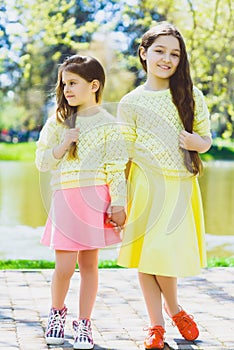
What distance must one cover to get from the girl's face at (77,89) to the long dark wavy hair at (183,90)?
1.06ft

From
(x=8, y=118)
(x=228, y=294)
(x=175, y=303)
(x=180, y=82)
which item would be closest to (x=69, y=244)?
(x=175, y=303)

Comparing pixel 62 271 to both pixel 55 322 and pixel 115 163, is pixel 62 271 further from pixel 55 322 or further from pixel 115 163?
pixel 115 163

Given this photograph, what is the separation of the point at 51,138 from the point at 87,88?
27 centimetres

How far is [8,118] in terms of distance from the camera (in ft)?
124

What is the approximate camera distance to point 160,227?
121 inches

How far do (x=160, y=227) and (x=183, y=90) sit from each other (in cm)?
60

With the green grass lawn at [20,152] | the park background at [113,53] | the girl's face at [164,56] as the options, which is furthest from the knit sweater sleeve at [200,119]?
the green grass lawn at [20,152]

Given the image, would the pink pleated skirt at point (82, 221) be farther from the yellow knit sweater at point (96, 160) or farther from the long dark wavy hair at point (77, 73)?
the long dark wavy hair at point (77, 73)

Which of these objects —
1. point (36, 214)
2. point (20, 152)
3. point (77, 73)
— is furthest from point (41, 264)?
point (20, 152)

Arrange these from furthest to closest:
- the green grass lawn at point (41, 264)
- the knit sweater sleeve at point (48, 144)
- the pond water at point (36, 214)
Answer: the pond water at point (36, 214) < the green grass lawn at point (41, 264) < the knit sweater sleeve at point (48, 144)

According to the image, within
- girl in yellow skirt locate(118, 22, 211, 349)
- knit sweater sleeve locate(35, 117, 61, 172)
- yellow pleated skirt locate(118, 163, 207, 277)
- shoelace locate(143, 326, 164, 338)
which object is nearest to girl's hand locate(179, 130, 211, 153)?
girl in yellow skirt locate(118, 22, 211, 349)

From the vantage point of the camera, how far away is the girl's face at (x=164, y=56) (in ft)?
10.1

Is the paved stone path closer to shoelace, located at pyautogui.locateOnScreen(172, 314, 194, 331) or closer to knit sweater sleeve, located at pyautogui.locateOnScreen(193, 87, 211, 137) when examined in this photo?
shoelace, located at pyautogui.locateOnScreen(172, 314, 194, 331)

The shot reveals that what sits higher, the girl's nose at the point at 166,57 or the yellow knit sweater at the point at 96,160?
the girl's nose at the point at 166,57
